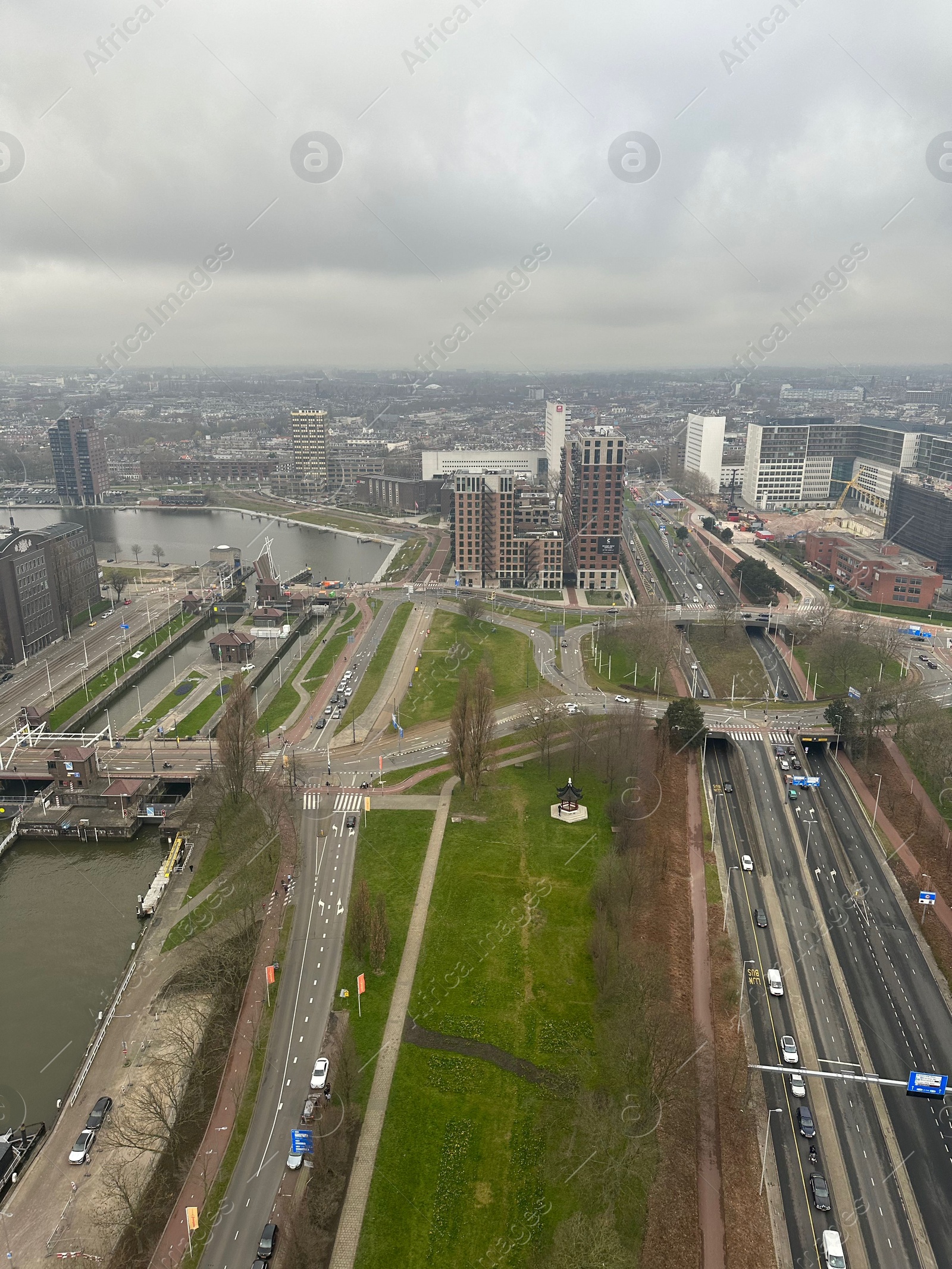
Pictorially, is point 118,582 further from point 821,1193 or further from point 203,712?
point 821,1193

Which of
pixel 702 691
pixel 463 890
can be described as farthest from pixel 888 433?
pixel 463 890

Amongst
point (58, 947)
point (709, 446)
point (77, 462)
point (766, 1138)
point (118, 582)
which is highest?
point (709, 446)

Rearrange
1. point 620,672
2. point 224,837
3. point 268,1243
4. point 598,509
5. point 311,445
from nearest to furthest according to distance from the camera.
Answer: point 268,1243
point 224,837
point 620,672
point 598,509
point 311,445

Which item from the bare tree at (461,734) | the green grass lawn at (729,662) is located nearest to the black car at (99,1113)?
the bare tree at (461,734)

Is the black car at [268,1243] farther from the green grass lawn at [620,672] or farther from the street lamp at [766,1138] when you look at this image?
the green grass lawn at [620,672]

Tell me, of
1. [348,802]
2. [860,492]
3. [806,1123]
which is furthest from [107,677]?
[860,492]

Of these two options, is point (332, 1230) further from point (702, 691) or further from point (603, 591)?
point (603, 591)

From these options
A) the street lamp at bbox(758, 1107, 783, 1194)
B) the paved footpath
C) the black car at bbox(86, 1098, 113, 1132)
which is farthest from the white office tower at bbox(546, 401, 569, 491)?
the black car at bbox(86, 1098, 113, 1132)
